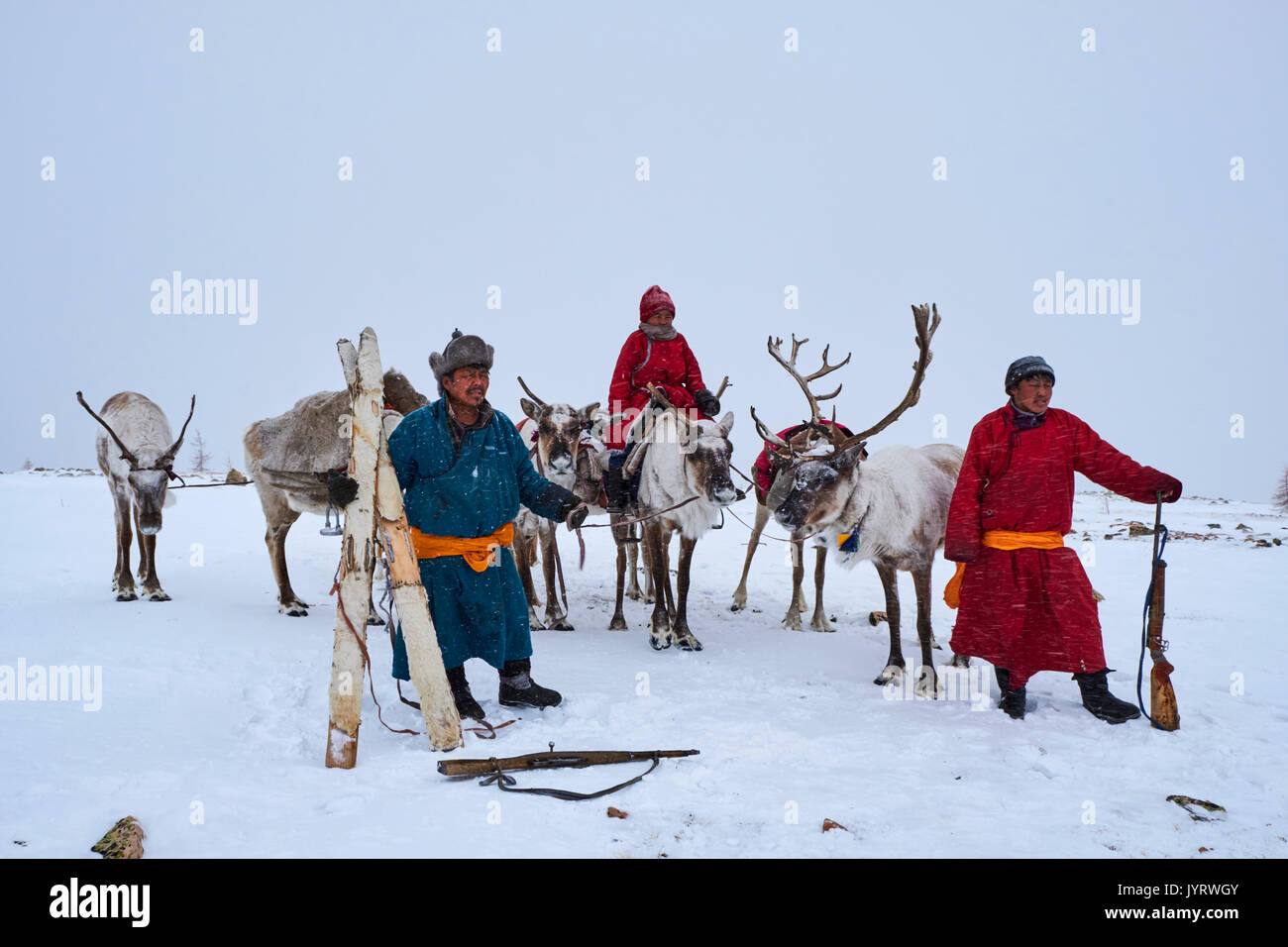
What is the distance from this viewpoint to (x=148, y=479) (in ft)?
25.0

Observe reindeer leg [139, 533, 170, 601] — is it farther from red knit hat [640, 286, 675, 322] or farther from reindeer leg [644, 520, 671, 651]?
red knit hat [640, 286, 675, 322]

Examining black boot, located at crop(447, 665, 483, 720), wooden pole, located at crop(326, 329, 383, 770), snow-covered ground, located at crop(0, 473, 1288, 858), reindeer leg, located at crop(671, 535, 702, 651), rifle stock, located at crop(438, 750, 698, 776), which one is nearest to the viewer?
snow-covered ground, located at crop(0, 473, 1288, 858)

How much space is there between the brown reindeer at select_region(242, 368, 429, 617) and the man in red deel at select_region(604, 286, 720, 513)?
2.11 meters

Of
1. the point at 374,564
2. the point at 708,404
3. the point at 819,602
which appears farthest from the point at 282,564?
the point at 819,602

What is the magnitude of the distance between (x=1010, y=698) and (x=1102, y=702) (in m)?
0.51

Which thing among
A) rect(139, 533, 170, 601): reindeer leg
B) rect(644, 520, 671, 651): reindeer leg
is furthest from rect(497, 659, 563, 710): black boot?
rect(139, 533, 170, 601): reindeer leg

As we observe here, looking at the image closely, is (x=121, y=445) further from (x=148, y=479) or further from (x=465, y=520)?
(x=465, y=520)

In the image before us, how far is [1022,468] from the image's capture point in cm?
446

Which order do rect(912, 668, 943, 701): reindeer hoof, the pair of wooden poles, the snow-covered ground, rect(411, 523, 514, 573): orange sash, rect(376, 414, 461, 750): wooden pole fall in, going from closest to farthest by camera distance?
the snow-covered ground < the pair of wooden poles < rect(376, 414, 461, 750): wooden pole < rect(411, 523, 514, 573): orange sash < rect(912, 668, 943, 701): reindeer hoof

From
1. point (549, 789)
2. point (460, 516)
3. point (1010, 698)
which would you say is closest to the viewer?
point (549, 789)

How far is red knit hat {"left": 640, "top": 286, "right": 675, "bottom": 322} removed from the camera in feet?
24.7

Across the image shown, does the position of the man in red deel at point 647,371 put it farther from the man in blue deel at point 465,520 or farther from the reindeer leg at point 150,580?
the reindeer leg at point 150,580

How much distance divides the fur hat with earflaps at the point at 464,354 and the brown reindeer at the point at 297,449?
2.92m
